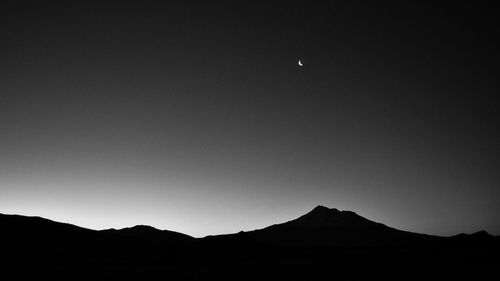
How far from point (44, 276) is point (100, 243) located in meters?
31.3

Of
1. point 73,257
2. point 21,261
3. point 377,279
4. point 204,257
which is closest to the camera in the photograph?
point 377,279

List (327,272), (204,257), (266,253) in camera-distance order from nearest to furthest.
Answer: (327,272) < (204,257) < (266,253)

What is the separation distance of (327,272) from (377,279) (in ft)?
24.1

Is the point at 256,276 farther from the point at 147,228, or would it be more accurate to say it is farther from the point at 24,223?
the point at 147,228

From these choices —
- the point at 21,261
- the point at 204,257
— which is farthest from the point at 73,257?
the point at 204,257

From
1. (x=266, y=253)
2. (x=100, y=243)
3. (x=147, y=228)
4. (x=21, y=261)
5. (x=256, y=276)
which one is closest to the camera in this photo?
(x=256, y=276)

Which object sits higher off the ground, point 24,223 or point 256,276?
point 24,223

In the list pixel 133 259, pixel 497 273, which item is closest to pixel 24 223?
pixel 133 259

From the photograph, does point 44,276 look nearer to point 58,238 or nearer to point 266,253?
point 58,238

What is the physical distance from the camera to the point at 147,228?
150m

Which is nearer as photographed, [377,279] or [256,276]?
[377,279]

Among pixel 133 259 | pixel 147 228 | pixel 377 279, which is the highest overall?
pixel 147 228

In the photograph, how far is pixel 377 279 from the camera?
36.4m

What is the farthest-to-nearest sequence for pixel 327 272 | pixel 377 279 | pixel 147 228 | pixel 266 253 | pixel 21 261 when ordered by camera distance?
pixel 147 228 → pixel 266 253 → pixel 21 261 → pixel 327 272 → pixel 377 279
